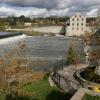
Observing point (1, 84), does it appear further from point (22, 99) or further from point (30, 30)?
point (30, 30)

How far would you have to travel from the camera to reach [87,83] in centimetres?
1539

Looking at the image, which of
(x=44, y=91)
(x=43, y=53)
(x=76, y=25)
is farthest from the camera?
(x=76, y=25)

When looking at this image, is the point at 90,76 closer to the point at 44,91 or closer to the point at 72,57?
the point at 44,91

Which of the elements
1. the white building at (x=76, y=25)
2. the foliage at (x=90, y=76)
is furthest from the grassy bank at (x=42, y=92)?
the white building at (x=76, y=25)

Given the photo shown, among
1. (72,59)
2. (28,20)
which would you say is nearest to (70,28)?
(28,20)

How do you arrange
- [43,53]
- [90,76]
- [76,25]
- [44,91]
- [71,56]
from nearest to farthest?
[44,91], [90,76], [71,56], [43,53], [76,25]

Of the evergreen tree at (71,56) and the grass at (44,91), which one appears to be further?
the evergreen tree at (71,56)

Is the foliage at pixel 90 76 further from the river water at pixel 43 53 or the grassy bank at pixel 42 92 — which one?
the river water at pixel 43 53

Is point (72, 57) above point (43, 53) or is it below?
above

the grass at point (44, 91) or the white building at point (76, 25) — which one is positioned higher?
the grass at point (44, 91)

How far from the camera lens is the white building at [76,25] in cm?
11881

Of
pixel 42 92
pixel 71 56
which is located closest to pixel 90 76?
pixel 42 92

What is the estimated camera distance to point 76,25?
119 meters

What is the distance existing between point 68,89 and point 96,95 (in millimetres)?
5441
